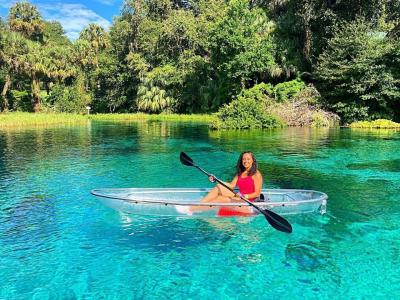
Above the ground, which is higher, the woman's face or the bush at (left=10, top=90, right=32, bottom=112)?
the bush at (left=10, top=90, right=32, bottom=112)

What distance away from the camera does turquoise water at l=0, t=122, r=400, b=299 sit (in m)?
6.42

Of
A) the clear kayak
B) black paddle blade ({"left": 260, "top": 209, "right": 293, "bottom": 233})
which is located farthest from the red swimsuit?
black paddle blade ({"left": 260, "top": 209, "right": 293, "bottom": 233})

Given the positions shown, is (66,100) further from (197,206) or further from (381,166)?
(197,206)

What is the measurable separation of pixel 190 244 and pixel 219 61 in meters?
36.8

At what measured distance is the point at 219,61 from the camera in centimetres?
4331

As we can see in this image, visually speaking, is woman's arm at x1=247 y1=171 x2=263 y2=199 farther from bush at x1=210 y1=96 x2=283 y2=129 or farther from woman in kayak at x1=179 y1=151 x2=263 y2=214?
bush at x1=210 y1=96 x2=283 y2=129

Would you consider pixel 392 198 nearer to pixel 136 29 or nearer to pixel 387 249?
pixel 387 249

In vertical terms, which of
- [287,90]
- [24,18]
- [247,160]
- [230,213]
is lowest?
[230,213]

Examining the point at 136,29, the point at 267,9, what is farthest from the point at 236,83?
the point at 136,29

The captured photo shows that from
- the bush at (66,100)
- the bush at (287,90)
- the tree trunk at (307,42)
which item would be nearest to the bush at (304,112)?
the bush at (287,90)

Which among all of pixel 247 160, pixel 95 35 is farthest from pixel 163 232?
pixel 95 35

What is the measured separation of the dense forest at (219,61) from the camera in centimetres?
3416

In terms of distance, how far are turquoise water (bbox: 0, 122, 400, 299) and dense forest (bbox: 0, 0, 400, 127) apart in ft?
66.0

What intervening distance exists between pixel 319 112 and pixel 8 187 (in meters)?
27.1
